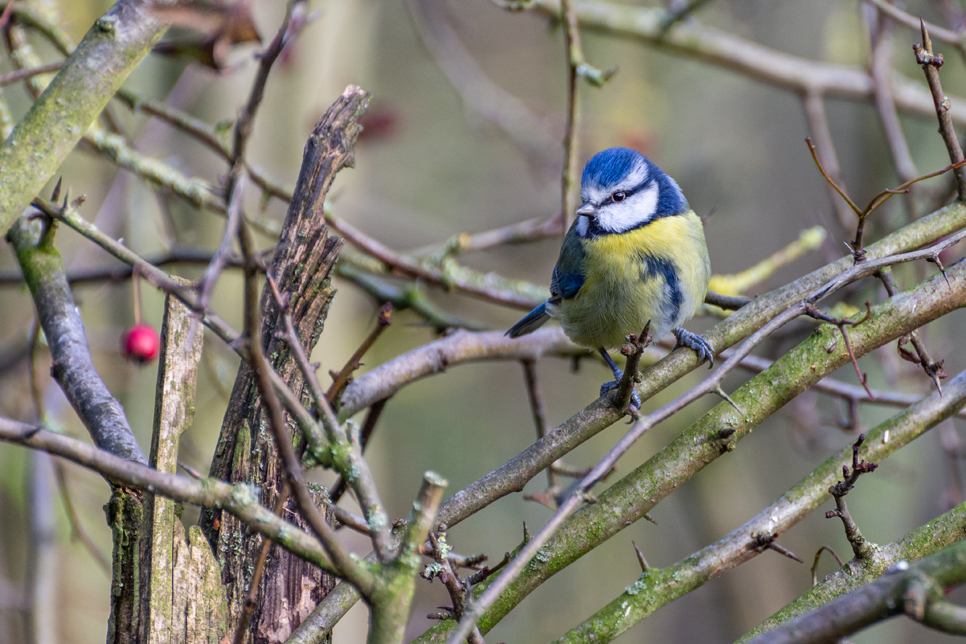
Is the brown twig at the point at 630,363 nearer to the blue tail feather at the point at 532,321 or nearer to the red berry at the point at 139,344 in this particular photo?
the blue tail feather at the point at 532,321

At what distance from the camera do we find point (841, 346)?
1.53 metres

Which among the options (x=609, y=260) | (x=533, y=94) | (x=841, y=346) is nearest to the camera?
(x=841, y=346)

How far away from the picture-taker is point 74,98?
1.44 meters

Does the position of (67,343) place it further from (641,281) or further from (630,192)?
(630,192)

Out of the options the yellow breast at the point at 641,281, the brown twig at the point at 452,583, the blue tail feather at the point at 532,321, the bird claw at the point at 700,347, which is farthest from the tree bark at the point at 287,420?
the blue tail feather at the point at 532,321

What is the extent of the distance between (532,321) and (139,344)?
1.30 m

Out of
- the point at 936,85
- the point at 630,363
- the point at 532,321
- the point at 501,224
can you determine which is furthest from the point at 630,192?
the point at 501,224

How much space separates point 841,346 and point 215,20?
1.69m

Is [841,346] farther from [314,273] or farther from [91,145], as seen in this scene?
[91,145]

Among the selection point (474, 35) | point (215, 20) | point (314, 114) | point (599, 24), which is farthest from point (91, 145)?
point (474, 35)

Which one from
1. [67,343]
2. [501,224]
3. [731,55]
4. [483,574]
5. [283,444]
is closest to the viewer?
[283,444]

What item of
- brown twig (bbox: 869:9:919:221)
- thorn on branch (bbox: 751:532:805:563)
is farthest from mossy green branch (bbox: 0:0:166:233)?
brown twig (bbox: 869:9:919:221)

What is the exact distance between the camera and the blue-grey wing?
2.36 m

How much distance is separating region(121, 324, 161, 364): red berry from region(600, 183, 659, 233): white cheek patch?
4.70ft
